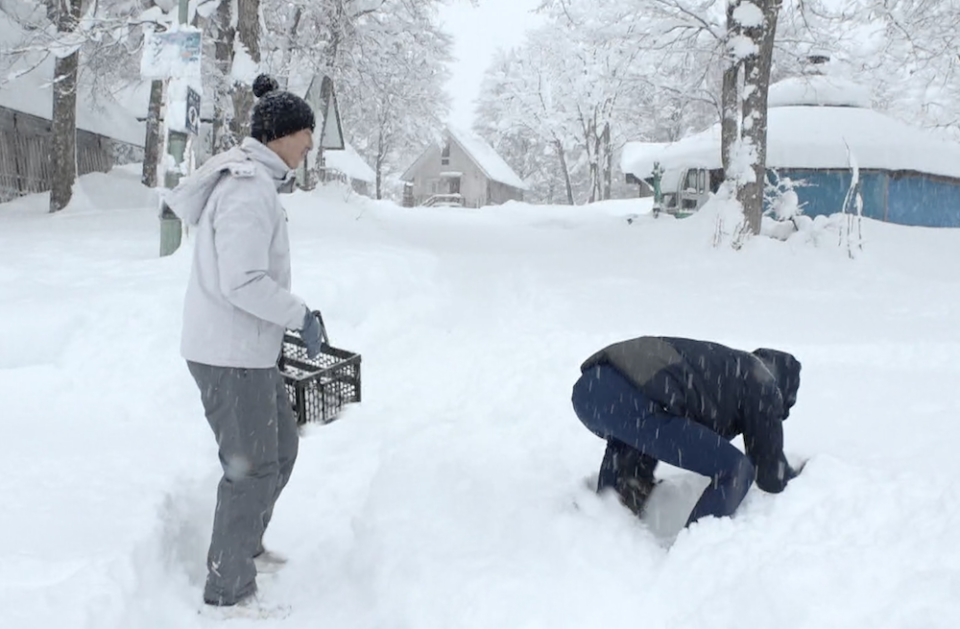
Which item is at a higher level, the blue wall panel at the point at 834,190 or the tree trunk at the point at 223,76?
the tree trunk at the point at 223,76

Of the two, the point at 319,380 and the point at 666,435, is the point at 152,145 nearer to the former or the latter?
the point at 319,380

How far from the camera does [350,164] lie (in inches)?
1467

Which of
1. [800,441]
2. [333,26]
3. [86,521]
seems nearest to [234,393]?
[86,521]

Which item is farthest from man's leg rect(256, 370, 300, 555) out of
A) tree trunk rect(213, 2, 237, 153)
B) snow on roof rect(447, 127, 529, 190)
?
snow on roof rect(447, 127, 529, 190)

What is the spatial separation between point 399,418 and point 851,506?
2.99 metres

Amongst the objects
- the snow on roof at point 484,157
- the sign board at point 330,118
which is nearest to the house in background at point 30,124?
the sign board at point 330,118

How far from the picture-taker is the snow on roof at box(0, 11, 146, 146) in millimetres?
16062

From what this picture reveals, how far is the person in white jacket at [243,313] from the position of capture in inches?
98.8

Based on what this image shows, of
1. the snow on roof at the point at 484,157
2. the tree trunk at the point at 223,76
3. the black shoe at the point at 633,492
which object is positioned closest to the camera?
the black shoe at the point at 633,492

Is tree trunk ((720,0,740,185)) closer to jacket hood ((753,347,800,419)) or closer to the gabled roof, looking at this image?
jacket hood ((753,347,800,419))

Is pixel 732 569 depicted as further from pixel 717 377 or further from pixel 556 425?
pixel 556 425

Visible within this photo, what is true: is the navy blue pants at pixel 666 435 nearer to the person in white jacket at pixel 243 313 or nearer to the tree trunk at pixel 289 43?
the person in white jacket at pixel 243 313

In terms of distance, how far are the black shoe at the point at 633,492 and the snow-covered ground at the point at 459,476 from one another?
3.9 inches

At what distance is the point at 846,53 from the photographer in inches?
623
